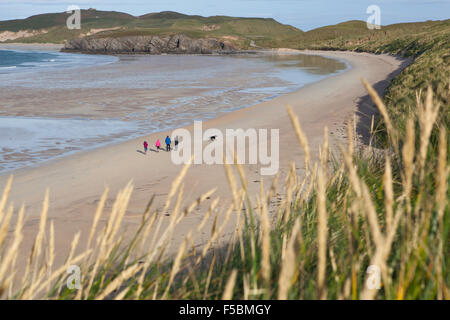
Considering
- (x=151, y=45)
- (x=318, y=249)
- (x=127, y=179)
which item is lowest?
(x=127, y=179)

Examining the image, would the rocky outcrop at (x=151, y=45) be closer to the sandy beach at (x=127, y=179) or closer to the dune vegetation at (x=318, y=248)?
the sandy beach at (x=127, y=179)

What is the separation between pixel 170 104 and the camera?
24281 mm

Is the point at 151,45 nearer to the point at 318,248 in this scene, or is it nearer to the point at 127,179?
the point at 127,179

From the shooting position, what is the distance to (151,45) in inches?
4370

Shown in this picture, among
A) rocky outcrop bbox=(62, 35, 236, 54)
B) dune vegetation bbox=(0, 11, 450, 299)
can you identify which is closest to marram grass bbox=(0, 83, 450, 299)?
dune vegetation bbox=(0, 11, 450, 299)

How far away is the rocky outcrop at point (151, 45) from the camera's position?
352 feet

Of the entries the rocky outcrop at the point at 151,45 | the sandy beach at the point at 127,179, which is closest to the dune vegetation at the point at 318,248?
the sandy beach at the point at 127,179

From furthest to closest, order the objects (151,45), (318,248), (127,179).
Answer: (151,45), (127,179), (318,248)

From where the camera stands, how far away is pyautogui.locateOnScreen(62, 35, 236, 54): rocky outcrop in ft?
352

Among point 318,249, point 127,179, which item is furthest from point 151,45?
point 318,249

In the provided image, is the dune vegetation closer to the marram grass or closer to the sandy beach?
the marram grass

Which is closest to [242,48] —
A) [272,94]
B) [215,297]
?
[272,94]

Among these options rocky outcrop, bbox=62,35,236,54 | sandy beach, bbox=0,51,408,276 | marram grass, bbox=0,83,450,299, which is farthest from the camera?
rocky outcrop, bbox=62,35,236,54

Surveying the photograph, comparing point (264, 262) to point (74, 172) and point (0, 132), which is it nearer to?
point (74, 172)
